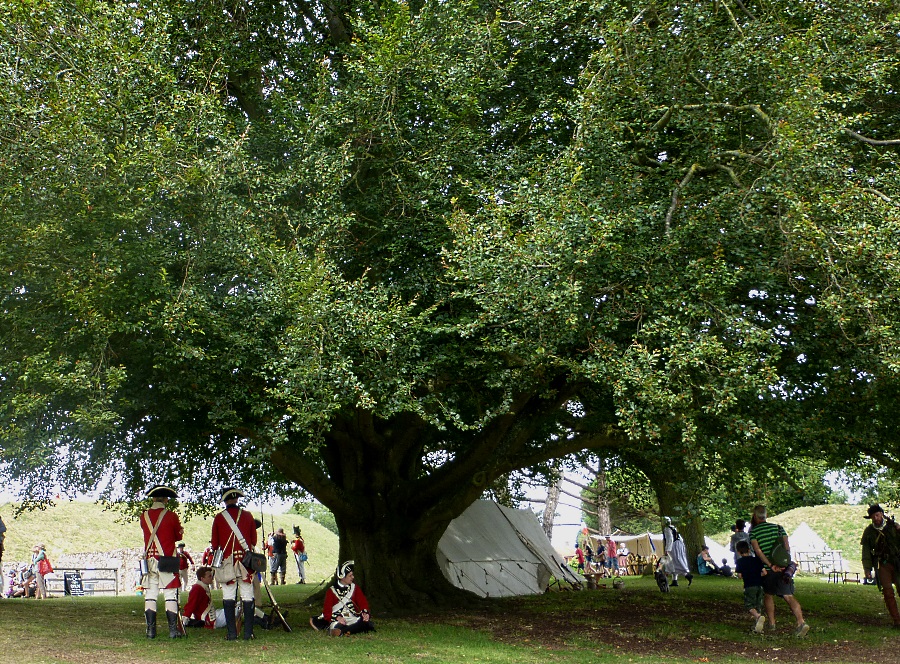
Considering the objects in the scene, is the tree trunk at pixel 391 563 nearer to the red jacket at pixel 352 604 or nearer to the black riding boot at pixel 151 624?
the red jacket at pixel 352 604

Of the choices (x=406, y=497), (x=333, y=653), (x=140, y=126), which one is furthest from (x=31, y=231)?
(x=406, y=497)

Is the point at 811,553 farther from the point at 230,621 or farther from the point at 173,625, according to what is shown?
the point at 173,625

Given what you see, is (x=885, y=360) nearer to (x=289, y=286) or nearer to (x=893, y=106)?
(x=893, y=106)

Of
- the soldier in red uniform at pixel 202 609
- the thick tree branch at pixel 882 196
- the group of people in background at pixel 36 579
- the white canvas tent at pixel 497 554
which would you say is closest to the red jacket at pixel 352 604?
the soldier in red uniform at pixel 202 609

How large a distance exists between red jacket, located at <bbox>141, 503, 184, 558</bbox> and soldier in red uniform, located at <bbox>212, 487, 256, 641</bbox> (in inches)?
21.4

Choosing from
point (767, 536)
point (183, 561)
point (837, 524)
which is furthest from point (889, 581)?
point (837, 524)

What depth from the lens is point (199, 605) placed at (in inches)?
480

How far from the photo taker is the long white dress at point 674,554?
22.5 meters

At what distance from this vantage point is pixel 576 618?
14.4m

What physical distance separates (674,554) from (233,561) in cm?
1546

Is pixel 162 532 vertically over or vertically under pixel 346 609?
over

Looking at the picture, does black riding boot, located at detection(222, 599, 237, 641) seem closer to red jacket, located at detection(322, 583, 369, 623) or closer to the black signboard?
red jacket, located at detection(322, 583, 369, 623)

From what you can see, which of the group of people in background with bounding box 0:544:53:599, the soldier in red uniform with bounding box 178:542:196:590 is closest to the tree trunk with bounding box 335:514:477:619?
the soldier in red uniform with bounding box 178:542:196:590

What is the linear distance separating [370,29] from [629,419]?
22.5 ft
